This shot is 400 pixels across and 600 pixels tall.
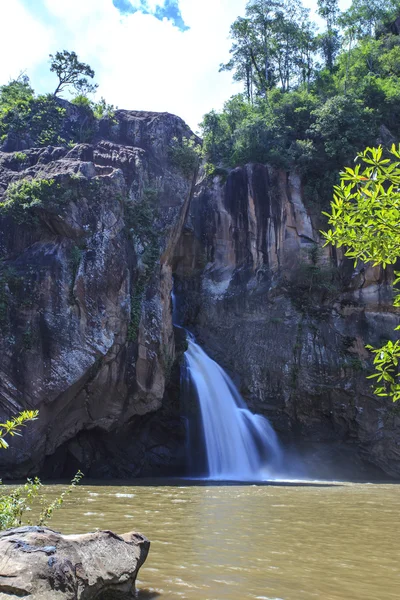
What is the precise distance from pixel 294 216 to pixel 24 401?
17722mm

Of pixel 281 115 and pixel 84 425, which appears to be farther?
pixel 281 115

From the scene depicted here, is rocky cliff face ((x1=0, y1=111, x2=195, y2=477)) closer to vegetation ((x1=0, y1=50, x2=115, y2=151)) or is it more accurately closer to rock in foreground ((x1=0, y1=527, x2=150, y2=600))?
vegetation ((x1=0, y1=50, x2=115, y2=151))

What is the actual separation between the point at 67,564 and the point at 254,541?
3.94 meters

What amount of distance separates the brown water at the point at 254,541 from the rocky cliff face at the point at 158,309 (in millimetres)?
6276

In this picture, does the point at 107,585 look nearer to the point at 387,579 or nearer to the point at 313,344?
the point at 387,579

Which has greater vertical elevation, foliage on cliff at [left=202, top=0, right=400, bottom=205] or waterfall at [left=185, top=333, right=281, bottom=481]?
foliage on cliff at [left=202, top=0, right=400, bottom=205]

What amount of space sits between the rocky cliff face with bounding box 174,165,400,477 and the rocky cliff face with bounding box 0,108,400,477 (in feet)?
0.22

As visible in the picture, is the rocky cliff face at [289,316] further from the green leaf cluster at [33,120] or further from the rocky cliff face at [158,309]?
the green leaf cluster at [33,120]

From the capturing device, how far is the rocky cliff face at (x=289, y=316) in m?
23.5

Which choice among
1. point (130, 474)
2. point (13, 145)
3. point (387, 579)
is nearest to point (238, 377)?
point (130, 474)

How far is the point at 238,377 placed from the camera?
24875 millimetres

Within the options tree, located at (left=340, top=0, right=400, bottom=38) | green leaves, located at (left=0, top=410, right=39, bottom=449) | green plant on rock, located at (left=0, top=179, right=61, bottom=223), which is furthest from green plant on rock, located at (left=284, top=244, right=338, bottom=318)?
tree, located at (left=340, top=0, right=400, bottom=38)

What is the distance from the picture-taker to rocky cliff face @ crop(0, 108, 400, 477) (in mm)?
18078

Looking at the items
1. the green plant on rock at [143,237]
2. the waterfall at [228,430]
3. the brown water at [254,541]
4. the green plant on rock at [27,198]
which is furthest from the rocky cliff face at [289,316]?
the brown water at [254,541]
